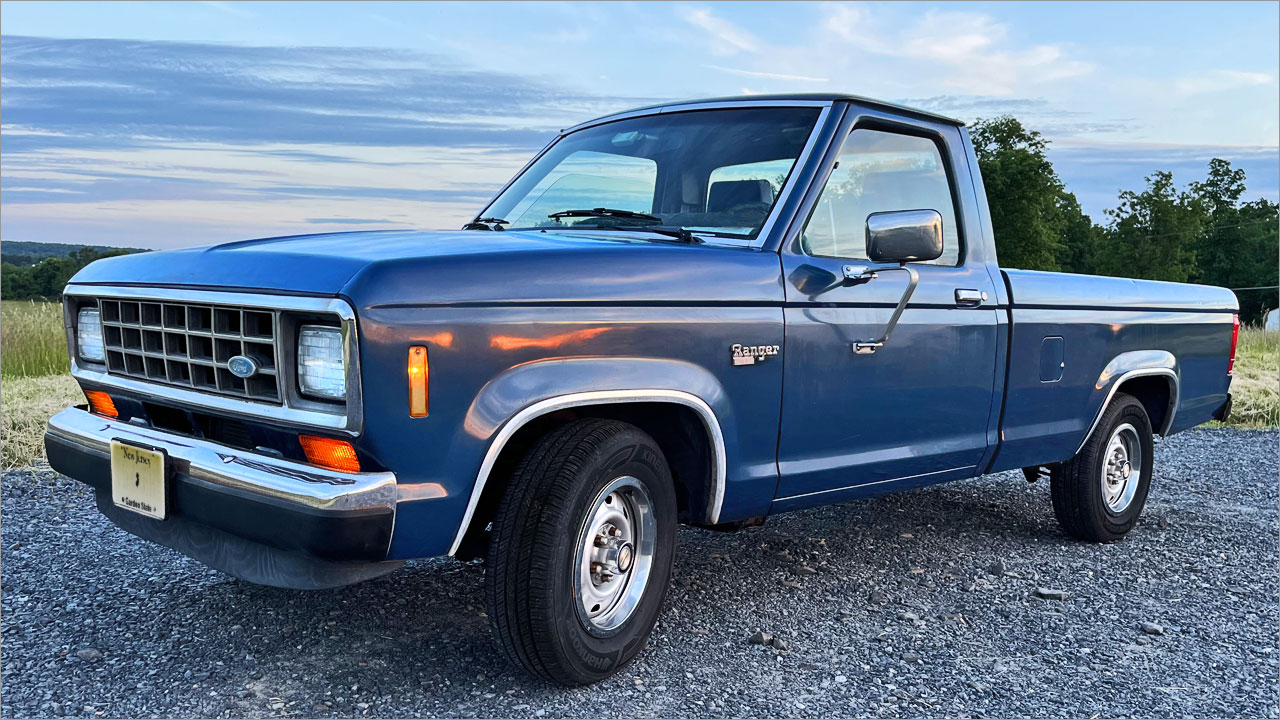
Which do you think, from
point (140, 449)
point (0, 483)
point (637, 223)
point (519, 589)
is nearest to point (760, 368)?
point (637, 223)

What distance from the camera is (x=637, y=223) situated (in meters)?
4.15

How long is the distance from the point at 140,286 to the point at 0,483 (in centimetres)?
384

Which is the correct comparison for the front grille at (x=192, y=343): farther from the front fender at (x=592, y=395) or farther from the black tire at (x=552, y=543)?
the black tire at (x=552, y=543)

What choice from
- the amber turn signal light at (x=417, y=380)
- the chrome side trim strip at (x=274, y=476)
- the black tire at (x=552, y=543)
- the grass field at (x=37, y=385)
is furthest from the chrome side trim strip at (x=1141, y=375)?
the grass field at (x=37, y=385)

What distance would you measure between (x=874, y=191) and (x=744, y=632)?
1.89m

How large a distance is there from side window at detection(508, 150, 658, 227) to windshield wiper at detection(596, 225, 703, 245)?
0.18m

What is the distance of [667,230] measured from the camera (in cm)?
400

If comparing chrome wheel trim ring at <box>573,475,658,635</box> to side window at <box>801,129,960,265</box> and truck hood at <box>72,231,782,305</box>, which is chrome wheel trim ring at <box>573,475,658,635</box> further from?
side window at <box>801,129,960,265</box>

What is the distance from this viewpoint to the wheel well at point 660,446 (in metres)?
3.31

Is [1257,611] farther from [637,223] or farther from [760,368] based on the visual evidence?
[637,223]

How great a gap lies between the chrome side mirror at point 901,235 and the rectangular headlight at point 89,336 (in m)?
2.80

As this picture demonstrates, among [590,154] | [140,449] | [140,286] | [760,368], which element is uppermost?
[590,154]

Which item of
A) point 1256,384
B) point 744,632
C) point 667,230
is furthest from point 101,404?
point 1256,384

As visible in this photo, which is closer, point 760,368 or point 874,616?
point 760,368
